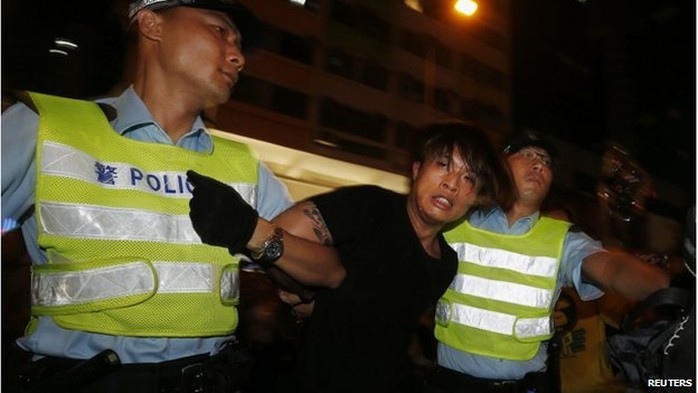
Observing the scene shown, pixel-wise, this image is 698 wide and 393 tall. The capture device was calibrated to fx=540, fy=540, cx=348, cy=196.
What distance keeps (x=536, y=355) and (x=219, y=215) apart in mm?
1457

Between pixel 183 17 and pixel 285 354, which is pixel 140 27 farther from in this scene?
pixel 285 354

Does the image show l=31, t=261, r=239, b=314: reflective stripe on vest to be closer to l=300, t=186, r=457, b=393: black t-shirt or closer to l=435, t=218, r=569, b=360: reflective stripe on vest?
l=300, t=186, r=457, b=393: black t-shirt

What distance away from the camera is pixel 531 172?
7.22ft

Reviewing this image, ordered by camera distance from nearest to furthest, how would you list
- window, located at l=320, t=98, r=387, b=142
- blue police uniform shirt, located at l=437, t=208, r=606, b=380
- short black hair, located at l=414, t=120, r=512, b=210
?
short black hair, located at l=414, t=120, r=512, b=210 < blue police uniform shirt, located at l=437, t=208, r=606, b=380 < window, located at l=320, t=98, r=387, b=142

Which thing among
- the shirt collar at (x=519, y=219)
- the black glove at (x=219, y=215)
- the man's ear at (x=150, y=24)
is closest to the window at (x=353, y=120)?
the shirt collar at (x=519, y=219)

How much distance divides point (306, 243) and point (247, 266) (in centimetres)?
31

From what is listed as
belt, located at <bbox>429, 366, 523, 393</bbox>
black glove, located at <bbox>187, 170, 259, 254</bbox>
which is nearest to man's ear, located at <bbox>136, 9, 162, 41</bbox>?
black glove, located at <bbox>187, 170, 259, 254</bbox>

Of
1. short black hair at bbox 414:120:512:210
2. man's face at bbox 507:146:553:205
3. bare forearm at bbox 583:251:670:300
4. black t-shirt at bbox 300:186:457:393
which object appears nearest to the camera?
bare forearm at bbox 583:251:670:300

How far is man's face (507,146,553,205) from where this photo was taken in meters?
2.16

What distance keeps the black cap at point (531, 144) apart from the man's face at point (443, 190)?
530 millimetres

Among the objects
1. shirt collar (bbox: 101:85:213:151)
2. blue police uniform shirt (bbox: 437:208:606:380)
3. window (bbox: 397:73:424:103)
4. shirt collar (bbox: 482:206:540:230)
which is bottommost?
blue police uniform shirt (bbox: 437:208:606:380)

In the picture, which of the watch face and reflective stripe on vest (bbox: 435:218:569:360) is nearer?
the watch face

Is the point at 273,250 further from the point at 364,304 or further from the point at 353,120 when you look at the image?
the point at 353,120

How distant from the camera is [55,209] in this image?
119 centimetres
